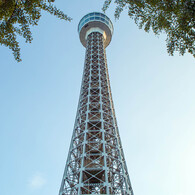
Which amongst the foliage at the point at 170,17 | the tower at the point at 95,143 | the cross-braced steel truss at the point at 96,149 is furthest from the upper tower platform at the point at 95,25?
the foliage at the point at 170,17

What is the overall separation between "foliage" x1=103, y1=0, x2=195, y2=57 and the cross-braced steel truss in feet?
39.3

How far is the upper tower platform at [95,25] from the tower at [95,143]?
581 centimetres

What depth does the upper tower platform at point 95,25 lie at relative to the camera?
43156 mm

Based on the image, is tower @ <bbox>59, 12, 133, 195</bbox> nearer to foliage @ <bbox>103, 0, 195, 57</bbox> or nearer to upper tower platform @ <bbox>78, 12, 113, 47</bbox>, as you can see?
upper tower platform @ <bbox>78, 12, 113, 47</bbox>

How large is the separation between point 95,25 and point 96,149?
3119 centimetres

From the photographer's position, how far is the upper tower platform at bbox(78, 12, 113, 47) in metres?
43.2

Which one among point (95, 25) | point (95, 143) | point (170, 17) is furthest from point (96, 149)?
point (95, 25)

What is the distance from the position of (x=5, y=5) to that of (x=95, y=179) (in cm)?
1556

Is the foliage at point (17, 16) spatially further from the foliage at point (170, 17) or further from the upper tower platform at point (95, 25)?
the upper tower platform at point (95, 25)

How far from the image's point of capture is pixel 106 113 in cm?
2438

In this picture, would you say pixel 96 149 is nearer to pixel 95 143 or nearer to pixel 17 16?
pixel 95 143

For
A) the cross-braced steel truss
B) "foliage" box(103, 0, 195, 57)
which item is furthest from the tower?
"foliage" box(103, 0, 195, 57)

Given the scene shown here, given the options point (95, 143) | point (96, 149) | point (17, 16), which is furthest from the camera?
point (95, 143)

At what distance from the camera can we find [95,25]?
4353cm
